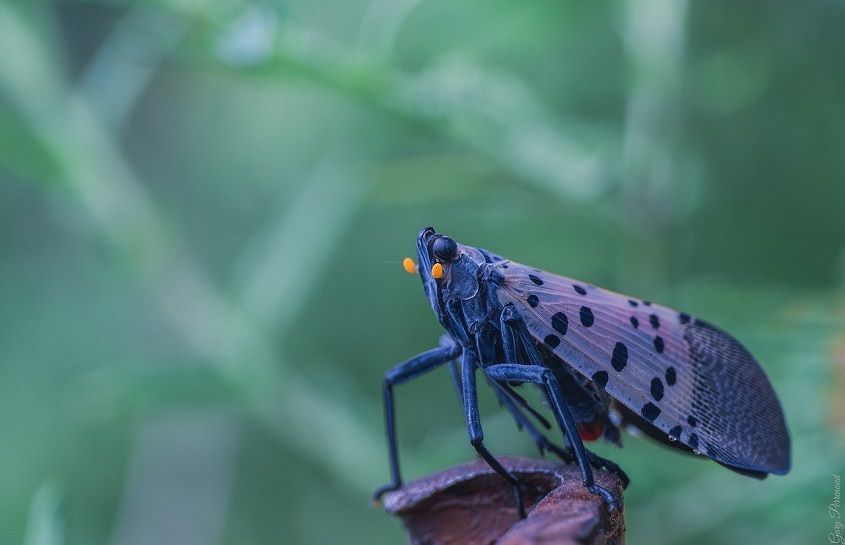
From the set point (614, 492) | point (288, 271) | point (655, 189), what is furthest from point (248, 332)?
point (614, 492)

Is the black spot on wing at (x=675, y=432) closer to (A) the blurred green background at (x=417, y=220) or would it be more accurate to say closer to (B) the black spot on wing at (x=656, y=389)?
(B) the black spot on wing at (x=656, y=389)

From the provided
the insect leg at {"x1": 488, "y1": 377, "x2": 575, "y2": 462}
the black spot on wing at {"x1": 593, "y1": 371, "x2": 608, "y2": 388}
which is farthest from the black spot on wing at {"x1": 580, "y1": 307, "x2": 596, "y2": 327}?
the insect leg at {"x1": 488, "y1": 377, "x2": 575, "y2": 462}

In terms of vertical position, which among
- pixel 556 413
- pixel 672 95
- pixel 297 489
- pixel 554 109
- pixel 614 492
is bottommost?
pixel 614 492

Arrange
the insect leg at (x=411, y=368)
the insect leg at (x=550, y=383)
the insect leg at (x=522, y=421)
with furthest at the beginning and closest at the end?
the insect leg at (x=411, y=368) < the insect leg at (x=522, y=421) < the insect leg at (x=550, y=383)

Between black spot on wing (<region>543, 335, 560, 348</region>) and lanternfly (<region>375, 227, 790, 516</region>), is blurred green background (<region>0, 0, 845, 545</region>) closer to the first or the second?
lanternfly (<region>375, 227, 790, 516</region>)

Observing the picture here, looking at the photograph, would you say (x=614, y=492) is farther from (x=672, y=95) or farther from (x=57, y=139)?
(x=57, y=139)

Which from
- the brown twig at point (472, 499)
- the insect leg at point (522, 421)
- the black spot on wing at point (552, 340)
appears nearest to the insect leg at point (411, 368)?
the insect leg at point (522, 421)

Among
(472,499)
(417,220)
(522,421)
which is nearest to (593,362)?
(522,421)
